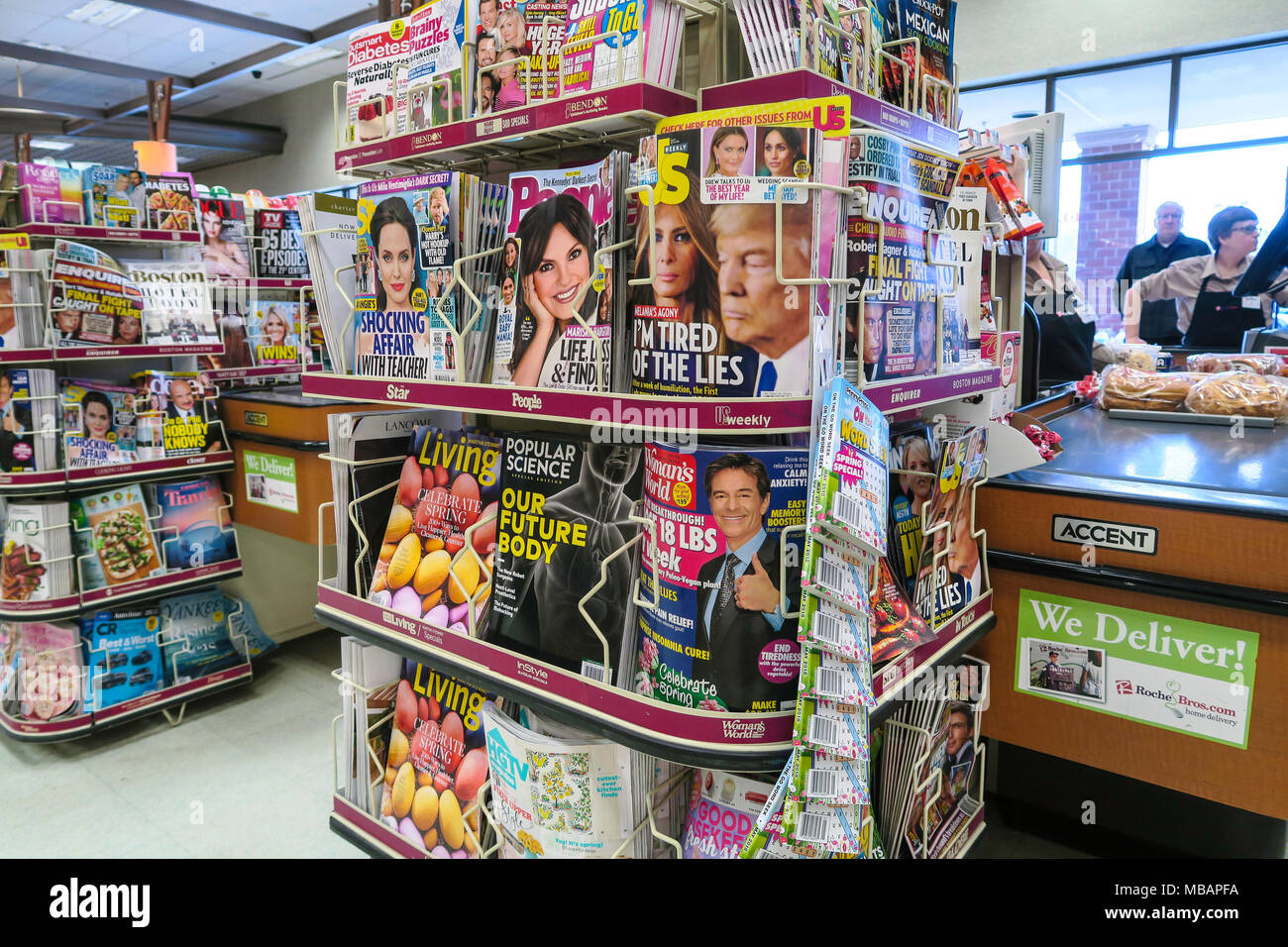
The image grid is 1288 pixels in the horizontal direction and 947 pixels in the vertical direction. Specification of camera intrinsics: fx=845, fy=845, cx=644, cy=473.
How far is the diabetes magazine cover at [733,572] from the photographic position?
4.10ft

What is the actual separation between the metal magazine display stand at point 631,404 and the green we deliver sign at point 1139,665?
127 millimetres

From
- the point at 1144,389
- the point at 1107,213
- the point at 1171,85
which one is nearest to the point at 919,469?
the point at 1144,389

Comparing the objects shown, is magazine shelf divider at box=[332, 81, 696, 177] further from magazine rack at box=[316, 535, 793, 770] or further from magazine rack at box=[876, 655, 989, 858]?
magazine rack at box=[876, 655, 989, 858]

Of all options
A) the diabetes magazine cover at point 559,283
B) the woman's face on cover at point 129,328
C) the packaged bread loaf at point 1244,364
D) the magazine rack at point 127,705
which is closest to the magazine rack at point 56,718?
the magazine rack at point 127,705

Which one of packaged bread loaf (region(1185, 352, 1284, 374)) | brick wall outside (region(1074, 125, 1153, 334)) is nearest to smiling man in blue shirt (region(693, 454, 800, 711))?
packaged bread loaf (region(1185, 352, 1284, 374))

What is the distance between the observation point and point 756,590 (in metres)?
1.26

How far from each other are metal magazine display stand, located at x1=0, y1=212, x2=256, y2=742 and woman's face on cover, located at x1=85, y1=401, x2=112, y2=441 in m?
0.09

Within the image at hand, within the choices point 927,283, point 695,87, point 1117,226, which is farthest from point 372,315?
point 1117,226

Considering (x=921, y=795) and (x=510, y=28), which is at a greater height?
(x=510, y=28)

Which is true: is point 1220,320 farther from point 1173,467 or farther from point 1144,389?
point 1173,467

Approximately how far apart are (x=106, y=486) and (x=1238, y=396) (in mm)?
4077
